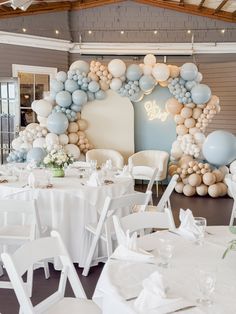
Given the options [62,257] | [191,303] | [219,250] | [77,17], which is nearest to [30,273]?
[62,257]

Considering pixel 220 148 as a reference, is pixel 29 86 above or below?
above

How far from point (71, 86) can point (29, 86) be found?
8.18 feet

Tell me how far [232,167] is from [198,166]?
1.05 meters

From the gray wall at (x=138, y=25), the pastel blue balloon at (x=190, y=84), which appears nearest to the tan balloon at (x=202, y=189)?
the pastel blue balloon at (x=190, y=84)

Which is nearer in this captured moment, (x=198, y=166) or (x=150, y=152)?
(x=198, y=166)

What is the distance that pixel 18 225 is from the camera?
12.7 ft

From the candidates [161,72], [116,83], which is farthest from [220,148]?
[116,83]

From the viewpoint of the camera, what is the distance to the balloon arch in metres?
7.27

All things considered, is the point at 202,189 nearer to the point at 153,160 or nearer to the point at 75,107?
the point at 153,160

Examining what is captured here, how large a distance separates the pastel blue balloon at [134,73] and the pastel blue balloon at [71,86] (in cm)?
102

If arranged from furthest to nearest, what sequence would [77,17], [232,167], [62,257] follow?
[77,17] → [232,167] → [62,257]

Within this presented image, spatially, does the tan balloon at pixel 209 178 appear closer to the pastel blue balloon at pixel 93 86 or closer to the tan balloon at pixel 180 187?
the tan balloon at pixel 180 187

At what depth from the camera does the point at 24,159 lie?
7.30 metres

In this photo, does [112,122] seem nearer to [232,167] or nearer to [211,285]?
[232,167]
